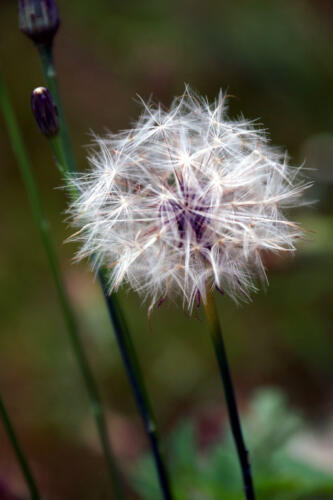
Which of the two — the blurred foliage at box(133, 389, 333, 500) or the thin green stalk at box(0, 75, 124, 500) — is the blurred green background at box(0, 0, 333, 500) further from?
the thin green stalk at box(0, 75, 124, 500)

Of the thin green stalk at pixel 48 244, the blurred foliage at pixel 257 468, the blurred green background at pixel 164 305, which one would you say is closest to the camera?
the thin green stalk at pixel 48 244

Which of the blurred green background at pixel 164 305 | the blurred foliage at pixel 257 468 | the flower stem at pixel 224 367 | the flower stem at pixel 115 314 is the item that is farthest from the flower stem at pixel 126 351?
the blurred green background at pixel 164 305

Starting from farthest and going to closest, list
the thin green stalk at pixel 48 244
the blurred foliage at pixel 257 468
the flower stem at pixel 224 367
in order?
the blurred foliage at pixel 257 468, the thin green stalk at pixel 48 244, the flower stem at pixel 224 367

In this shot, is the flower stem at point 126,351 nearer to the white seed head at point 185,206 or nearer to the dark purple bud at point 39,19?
the white seed head at point 185,206

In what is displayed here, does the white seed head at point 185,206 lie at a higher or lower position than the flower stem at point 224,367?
higher

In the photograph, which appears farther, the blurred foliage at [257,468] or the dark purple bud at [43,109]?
the blurred foliage at [257,468]

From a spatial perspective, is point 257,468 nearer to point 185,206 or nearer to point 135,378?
point 135,378

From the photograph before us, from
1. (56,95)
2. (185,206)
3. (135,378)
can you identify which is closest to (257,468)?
(135,378)

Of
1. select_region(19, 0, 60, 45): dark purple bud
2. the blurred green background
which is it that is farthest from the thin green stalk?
the blurred green background
